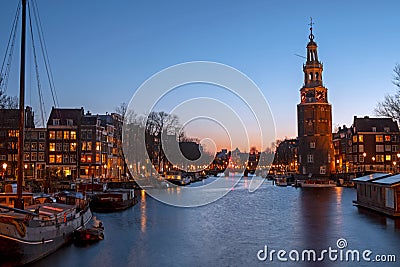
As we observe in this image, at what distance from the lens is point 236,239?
3384cm

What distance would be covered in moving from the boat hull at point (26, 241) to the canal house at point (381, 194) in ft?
94.1

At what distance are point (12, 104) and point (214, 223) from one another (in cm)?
4059

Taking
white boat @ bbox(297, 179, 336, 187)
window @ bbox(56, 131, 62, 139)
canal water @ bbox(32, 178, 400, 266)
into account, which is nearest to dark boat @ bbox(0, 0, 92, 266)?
canal water @ bbox(32, 178, 400, 266)

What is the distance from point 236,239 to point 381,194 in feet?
66.1

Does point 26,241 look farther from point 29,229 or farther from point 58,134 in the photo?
point 58,134

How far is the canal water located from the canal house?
3.91ft

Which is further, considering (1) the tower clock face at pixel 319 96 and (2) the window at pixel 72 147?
(1) the tower clock face at pixel 319 96

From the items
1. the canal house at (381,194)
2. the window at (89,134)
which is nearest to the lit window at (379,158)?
the canal house at (381,194)

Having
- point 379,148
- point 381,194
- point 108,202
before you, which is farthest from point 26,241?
point 379,148

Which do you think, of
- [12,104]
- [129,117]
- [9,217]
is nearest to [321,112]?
[129,117]

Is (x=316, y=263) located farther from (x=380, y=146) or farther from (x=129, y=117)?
(x=380, y=146)

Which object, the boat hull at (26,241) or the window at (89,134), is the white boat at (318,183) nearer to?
the window at (89,134)

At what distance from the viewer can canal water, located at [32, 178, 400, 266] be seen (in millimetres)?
26953

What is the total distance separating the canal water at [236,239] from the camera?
27.0 m
